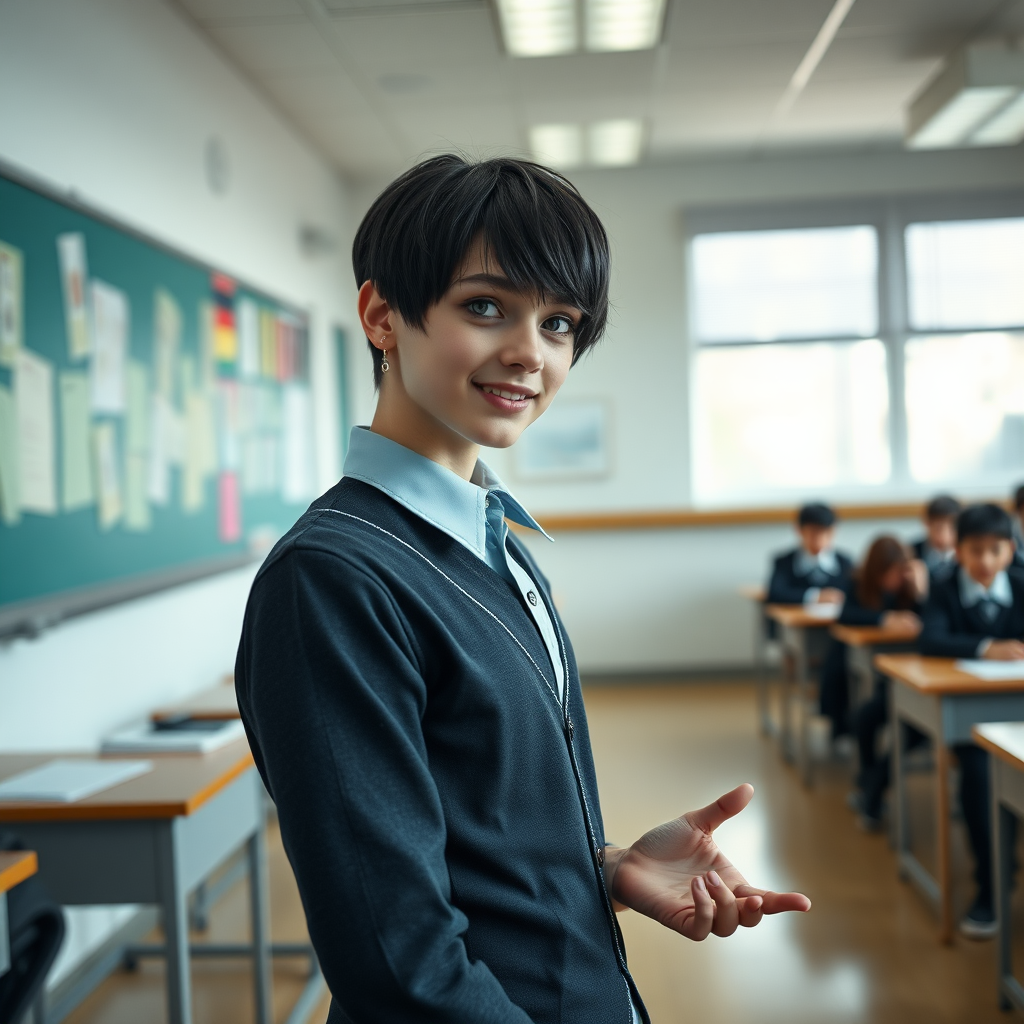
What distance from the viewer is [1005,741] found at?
2.31 m

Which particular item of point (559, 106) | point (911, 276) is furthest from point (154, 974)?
point (911, 276)

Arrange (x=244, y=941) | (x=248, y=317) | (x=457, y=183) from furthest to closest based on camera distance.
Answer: (x=248, y=317) < (x=244, y=941) < (x=457, y=183)

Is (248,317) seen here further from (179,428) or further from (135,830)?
(135,830)

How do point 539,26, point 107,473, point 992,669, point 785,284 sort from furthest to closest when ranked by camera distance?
point 785,284
point 539,26
point 992,669
point 107,473

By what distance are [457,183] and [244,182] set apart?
12.8 feet

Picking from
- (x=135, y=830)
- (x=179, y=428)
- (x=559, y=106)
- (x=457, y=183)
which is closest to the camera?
(x=457, y=183)

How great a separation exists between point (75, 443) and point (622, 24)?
2.77 m

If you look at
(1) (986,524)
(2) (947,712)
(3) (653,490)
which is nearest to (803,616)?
(1) (986,524)

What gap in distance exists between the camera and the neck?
88 cm

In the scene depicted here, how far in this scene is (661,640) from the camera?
6695 millimetres

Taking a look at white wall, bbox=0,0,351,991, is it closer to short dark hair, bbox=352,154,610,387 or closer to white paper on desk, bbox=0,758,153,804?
white paper on desk, bbox=0,758,153,804

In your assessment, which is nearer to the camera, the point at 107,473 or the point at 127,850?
the point at 127,850

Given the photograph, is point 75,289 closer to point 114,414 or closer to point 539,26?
point 114,414

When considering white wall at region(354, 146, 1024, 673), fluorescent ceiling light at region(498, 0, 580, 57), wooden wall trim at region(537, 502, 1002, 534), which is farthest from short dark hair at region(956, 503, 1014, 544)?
white wall at region(354, 146, 1024, 673)
